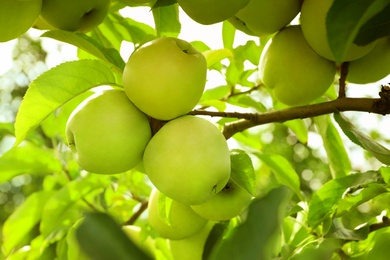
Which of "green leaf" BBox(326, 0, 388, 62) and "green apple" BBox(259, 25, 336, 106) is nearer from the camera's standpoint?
"green leaf" BBox(326, 0, 388, 62)

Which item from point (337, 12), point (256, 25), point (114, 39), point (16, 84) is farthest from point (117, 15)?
point (16, 84)

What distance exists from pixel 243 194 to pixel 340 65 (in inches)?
11.7

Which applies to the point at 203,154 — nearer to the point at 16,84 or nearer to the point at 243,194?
the point at 243,194

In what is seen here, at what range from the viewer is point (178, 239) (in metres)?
1.06

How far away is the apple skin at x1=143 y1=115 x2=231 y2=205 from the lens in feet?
2.56

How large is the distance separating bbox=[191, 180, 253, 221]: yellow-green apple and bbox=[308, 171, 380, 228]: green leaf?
0.40 ft

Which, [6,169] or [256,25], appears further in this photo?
[6,169]

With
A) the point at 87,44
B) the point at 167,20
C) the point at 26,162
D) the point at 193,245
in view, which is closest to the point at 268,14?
the point at 167,20

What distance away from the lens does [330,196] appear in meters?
0.98

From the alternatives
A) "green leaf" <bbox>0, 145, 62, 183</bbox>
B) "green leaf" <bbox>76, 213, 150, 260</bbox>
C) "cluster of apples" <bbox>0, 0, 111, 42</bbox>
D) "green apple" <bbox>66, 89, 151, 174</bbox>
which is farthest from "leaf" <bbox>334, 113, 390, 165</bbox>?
"green leaf" <bbox>0, 145, 62, 183</bbox>

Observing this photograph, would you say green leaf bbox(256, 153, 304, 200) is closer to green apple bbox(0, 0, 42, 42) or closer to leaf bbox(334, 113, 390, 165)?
leaf bbox(334, 113, 390, 165)

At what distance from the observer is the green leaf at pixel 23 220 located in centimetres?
138

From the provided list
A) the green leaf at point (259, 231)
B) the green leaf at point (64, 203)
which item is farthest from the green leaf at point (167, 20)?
the green leaf at point (259, 231)

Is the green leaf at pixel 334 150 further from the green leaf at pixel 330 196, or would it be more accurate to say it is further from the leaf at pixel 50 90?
the leaf at pixel 50 90
